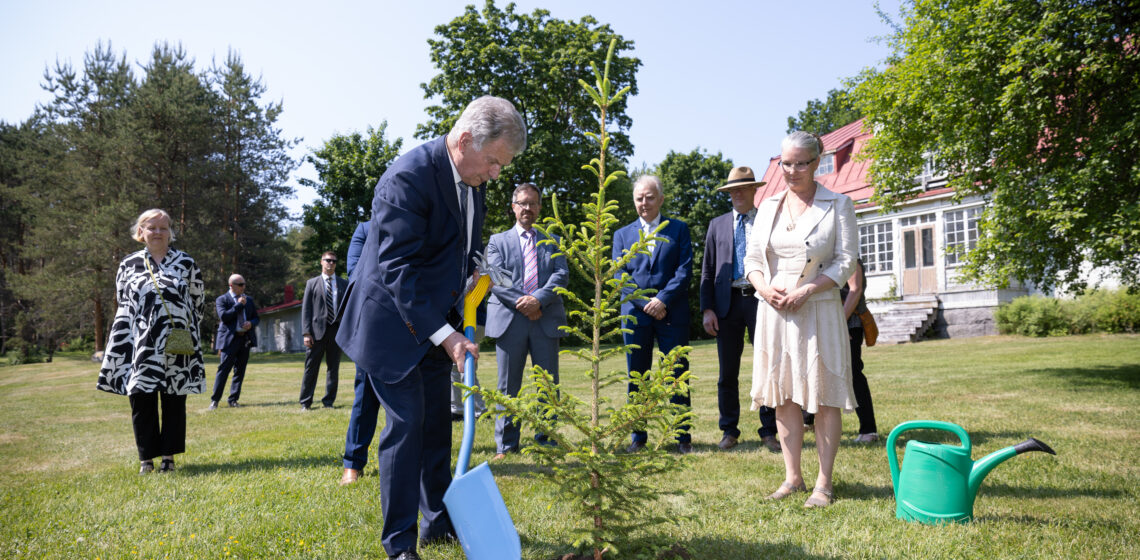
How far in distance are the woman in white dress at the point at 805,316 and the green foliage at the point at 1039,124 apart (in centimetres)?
742

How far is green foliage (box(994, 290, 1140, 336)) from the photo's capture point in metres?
17.8

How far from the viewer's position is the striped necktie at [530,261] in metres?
5.70

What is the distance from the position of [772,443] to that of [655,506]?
214cm

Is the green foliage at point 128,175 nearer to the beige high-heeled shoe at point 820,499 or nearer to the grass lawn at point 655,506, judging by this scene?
the grass lawn at point 655,506

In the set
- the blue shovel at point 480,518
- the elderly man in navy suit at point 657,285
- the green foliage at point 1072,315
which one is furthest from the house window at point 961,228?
the blue shovel at point 480,518

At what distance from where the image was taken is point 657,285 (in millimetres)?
5641

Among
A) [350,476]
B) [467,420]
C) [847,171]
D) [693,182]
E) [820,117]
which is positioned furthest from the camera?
[820,117]

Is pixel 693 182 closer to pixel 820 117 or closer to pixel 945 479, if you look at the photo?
pixel 820 117

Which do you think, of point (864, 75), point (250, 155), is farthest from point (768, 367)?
point (250, 155)

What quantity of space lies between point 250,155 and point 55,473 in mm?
38854

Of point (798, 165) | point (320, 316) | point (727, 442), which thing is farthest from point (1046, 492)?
point (320, 316)

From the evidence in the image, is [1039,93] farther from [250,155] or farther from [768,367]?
[250,155]

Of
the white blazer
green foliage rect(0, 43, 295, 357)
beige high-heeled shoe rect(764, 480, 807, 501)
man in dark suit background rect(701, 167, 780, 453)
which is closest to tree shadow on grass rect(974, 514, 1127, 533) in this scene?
beige high-heeled shoe rect(764, 480, 807, 501)

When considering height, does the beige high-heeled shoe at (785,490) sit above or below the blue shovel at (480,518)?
below
